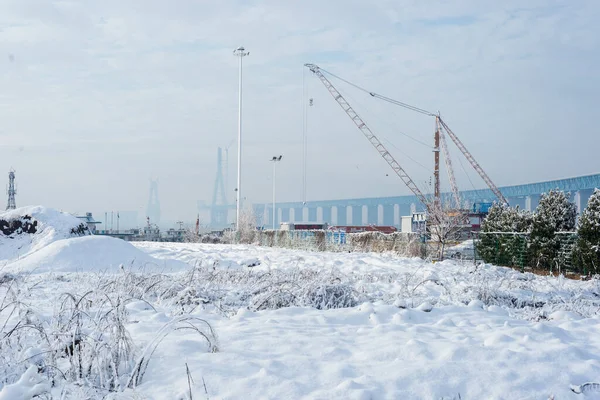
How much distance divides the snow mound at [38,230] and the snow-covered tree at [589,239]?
645 inches

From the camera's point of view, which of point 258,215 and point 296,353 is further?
point 258,215

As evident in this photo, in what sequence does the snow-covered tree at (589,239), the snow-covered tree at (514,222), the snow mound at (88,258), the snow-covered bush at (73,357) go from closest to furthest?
the snow-covered bush at (73,357)
the snow mound at (88,258)
the snow-covered tree at (589,239)
the snow-covered tree at (514,222)

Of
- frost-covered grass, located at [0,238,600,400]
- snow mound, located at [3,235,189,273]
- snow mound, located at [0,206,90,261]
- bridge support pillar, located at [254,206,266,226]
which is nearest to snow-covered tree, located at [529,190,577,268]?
snow mound, located at [3,235,189,273]

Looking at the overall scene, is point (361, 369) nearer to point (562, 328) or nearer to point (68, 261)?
point (562, 328)

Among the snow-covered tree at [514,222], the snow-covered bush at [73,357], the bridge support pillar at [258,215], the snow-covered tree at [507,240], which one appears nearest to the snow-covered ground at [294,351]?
the snow-covered bush at [73,357]

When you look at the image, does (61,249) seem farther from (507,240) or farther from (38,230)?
(507,240)

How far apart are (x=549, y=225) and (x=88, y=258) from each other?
15.3m

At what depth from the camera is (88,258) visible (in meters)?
13.8

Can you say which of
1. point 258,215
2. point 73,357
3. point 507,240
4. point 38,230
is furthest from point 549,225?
point 258,215

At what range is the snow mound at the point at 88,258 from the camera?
12983 mm

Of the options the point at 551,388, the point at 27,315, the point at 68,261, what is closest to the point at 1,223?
the point at 68,261

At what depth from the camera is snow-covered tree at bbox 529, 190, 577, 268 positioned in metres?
18.9

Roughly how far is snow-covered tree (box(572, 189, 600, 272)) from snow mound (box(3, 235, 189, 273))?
38.5 ft

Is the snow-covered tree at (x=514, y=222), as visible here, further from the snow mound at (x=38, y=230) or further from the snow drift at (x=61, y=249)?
the snow mound at (x=38, y=230)
